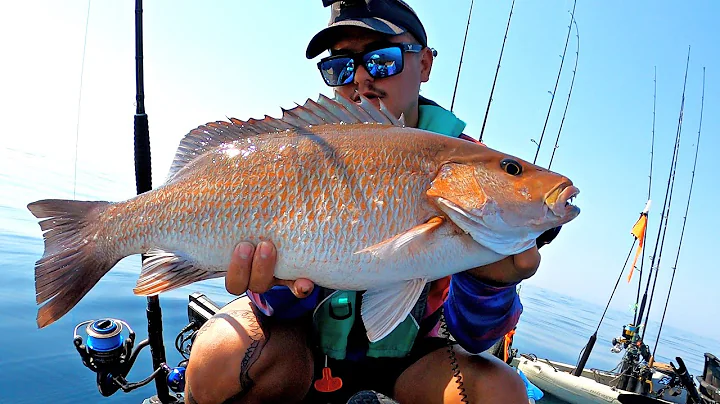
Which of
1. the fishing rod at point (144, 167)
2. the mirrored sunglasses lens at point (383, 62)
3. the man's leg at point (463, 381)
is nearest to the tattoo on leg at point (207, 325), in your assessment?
the fishing rod at point (144, 167)

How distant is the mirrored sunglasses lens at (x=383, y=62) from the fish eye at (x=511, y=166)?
1.01 m

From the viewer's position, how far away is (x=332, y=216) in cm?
145

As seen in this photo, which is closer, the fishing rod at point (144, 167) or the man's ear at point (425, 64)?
the fishing rod at point (144, 167)

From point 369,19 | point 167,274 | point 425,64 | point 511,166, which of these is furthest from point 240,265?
point 425,64

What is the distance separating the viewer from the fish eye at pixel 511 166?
1537 millimetres

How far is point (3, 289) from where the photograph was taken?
5.03 meters

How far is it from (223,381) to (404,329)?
2.85 feet

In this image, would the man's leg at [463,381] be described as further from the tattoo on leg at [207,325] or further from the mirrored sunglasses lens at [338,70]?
the mirrored sunglasses lens at [338,70]

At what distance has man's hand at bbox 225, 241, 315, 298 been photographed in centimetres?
149

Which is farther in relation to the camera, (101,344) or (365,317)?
(101,344)

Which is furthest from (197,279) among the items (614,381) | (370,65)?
(614,381)

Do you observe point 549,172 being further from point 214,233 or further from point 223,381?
point 223,381

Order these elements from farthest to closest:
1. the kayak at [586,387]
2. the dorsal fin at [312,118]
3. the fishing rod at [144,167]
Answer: the kayak at [586,387] → the fishing rod at [144,167] → the dorsal fin at [312,118]

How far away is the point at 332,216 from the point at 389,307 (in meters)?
0.39
